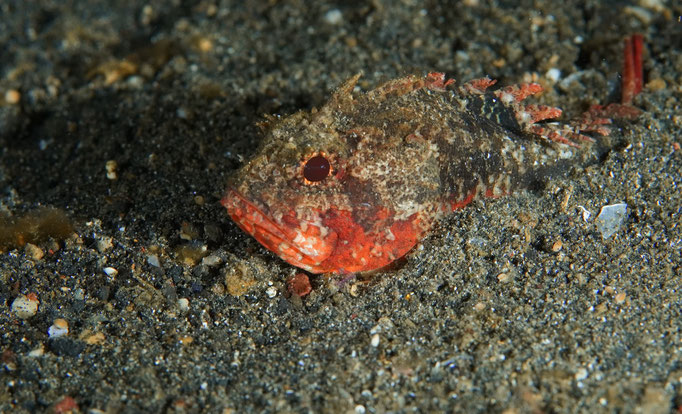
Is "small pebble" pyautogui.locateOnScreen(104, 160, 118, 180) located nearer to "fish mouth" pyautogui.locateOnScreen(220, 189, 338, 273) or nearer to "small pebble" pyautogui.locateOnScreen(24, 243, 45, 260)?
"small pebble" pyautogui.locateOnScreen(24, 243, 45, 260)

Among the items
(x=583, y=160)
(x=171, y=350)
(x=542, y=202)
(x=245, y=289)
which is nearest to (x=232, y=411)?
(x=171, y=350)

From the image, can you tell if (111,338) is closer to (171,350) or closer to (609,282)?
(171,350)

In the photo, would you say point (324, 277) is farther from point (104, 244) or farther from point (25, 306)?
point (25, 306)

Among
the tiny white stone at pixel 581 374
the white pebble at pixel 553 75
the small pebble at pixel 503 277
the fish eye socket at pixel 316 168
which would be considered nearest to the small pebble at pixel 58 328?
the fish eye socket at pixel 316 168

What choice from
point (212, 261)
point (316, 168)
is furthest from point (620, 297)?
point (212, 261)

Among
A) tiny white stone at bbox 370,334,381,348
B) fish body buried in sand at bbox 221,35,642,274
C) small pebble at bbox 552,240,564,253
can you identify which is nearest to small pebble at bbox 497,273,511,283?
small pebble at bbox 552,240,564,253

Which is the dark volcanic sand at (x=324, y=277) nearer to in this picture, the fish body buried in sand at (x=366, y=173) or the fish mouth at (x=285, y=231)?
the fish body buried in sand at (x=366, y=173)

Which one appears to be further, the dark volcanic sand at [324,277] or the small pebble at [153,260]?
the small pebble at [153,260]

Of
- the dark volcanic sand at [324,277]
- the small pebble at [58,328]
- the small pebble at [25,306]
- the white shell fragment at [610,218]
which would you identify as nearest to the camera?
the dark volcanic sand at [324,277]
